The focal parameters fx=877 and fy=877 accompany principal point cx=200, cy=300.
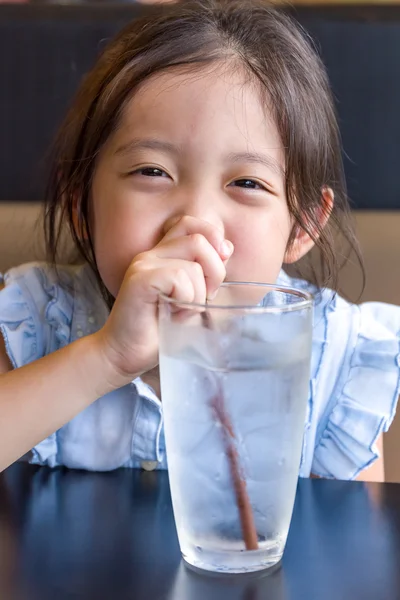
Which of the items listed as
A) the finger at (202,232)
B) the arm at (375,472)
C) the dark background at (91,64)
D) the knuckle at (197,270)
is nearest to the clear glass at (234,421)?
the knuckle at (197,270)

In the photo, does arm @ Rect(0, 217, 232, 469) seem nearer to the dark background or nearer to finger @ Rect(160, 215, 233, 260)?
finger @ Rect(160, 215, 233, 260)

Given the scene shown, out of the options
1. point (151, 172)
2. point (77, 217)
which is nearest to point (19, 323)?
point (77, 217)

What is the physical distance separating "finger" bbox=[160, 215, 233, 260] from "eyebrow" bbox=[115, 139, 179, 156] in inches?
3.8

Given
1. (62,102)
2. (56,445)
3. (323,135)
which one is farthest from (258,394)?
(62,102)

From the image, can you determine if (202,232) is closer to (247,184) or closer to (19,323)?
(247,184)

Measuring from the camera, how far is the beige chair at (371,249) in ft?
4.23

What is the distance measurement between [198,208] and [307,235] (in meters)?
0.31

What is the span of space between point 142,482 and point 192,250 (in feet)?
0.66

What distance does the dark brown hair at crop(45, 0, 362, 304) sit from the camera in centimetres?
102

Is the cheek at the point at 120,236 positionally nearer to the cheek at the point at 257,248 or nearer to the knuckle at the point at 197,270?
the cheek at the point at 257,248

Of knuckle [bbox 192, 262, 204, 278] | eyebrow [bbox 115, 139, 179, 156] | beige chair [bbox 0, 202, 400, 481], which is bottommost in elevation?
beige chair [bbox 0, 202, 400, 481]

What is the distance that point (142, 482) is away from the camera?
0.74 metres

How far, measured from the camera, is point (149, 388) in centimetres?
107

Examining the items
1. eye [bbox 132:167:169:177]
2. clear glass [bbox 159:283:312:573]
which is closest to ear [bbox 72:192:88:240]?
eye [bbox 132:167:169:177]
